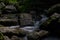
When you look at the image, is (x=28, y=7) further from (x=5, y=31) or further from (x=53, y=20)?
(x=5, y=31)

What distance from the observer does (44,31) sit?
42.5 feet

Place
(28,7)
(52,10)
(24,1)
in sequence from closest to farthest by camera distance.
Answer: (52,10) < (28,7) < (24,1)

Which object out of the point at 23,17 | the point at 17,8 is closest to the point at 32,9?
the point at 17,8

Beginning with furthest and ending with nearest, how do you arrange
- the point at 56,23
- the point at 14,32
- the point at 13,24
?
1. the point at 13,24
2. the point at 56,23
3. the point at 14,32

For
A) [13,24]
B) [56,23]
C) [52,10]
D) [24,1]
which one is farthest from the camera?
[24,1]

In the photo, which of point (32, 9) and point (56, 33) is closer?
point (56, 33)

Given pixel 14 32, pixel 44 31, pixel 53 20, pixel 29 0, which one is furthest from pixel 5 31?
pixel 29 0

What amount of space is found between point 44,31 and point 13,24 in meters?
3.65

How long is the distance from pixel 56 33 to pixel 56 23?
730 millimetres

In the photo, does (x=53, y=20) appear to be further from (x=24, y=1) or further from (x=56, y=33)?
(x=24, y=1)

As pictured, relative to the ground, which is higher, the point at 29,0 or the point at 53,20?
the point at 29,0

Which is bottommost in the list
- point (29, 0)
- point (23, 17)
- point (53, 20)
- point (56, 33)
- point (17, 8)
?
point (56, 33)

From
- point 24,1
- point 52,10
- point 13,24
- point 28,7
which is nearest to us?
point 13,24

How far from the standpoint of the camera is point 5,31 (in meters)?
12.3
